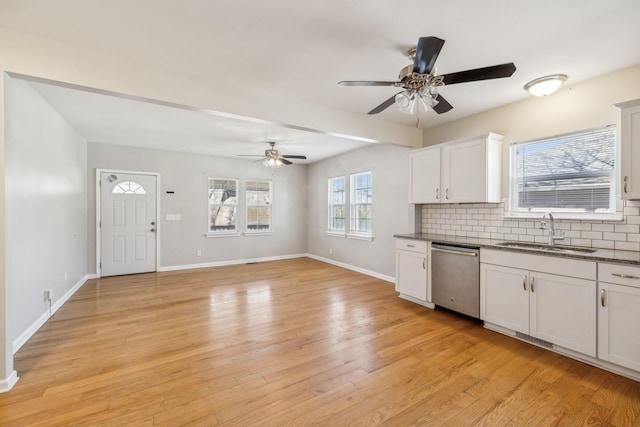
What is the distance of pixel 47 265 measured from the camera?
334cm

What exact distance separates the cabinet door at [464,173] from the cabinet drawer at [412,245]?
0.66 metres

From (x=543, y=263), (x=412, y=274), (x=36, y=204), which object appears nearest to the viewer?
(x=543, y=263)

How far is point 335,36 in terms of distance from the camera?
82.7 inches

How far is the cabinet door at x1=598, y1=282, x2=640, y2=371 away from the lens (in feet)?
6.88

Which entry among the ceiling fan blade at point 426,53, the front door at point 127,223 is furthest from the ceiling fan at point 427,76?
the front door at point 127,223

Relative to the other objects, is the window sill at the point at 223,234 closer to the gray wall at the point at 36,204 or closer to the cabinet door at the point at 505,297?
the gray wall at the point at 36,204

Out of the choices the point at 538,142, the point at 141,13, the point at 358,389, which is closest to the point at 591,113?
the point at 538,142

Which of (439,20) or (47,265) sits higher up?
(439,20)

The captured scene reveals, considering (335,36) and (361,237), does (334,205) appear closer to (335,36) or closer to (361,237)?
(361,237)

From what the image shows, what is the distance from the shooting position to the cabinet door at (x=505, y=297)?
2.74 m

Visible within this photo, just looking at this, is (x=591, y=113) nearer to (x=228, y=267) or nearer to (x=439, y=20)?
(x=439, y=20)

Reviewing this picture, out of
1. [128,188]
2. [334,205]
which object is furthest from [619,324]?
[128,188]

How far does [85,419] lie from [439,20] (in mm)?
3586

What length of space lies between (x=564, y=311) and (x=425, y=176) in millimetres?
2204
